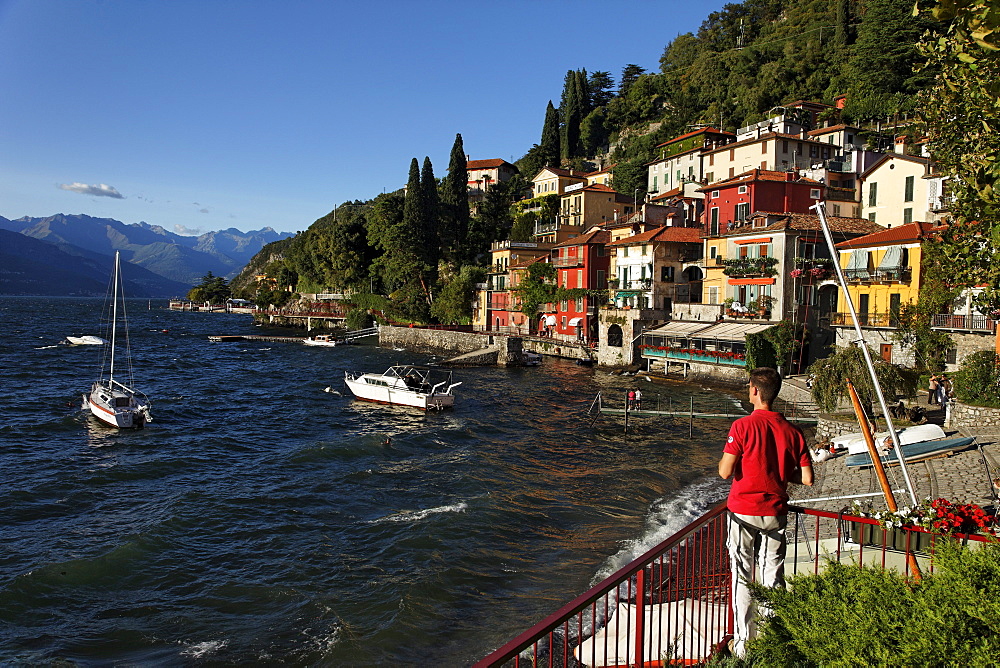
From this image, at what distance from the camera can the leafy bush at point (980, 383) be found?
20047 mm

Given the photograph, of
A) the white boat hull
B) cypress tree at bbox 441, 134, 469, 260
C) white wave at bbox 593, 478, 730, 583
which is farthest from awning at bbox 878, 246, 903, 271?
cypress tree at bbox 441, 134, 469, 260

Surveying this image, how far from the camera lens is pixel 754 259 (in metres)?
42.0

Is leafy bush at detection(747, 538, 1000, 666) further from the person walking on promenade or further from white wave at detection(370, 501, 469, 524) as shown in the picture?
white wave at detection(370, 501, 469, 524)

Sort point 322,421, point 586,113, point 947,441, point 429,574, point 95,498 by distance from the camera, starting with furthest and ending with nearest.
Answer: point 586,113, point 322,421, point 95,498, point 947,441, point 429,574

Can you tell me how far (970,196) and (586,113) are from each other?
10948 centimetres

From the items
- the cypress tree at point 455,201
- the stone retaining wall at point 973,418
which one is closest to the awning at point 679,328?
the stone retaining wall at point 973,418

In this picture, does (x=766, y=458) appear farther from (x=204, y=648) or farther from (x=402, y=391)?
(x=402, y=391)

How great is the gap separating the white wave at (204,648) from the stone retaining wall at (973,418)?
20.7 metres

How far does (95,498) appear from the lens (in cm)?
2003

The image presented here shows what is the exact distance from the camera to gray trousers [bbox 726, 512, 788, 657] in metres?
5.72

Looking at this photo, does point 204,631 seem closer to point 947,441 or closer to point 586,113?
point 947,441

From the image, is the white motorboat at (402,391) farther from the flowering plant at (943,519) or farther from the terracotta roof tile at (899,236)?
the flowering plant at (943,519)

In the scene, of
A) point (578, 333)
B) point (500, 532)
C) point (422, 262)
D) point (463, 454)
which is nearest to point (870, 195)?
point (578, 333)

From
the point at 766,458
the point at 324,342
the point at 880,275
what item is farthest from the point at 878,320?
the point at 324,342
